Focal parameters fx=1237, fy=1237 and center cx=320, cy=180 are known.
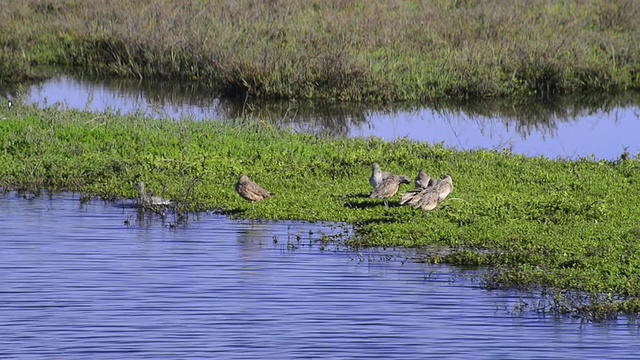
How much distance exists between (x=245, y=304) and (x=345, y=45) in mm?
16759

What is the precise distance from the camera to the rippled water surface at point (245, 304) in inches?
378

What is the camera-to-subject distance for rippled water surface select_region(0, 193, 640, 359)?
31.5 ft

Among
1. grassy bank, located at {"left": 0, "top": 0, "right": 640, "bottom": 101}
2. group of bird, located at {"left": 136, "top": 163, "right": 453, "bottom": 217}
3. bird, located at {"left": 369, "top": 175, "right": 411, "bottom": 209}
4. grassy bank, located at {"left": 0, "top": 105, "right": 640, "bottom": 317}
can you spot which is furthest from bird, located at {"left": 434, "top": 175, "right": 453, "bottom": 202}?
grassy bank, located at {"left": 0, "top": 0, "right": 640, "bottom": 101}

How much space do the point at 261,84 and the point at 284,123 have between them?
3005mm

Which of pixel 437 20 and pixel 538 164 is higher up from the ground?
pixel 437 20

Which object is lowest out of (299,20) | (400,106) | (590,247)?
(590,247)

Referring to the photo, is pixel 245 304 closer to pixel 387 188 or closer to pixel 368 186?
pixel 387 188

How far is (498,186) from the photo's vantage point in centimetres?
1533

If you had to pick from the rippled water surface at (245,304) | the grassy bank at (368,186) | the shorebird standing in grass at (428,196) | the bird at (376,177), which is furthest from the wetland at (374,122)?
the rippled water surface at (245,304)

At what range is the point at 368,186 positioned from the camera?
15.5 meters

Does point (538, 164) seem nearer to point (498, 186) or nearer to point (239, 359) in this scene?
point (498, 186)

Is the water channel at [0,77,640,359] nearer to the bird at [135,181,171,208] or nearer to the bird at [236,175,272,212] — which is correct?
the bird at [135,181,171,208]

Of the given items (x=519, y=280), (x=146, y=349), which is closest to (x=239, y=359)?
(x=146, y=349)

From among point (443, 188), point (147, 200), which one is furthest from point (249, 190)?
point (443, 188)
